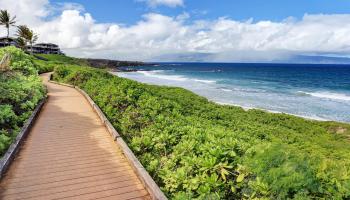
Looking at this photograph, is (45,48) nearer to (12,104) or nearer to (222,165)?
(12,104)

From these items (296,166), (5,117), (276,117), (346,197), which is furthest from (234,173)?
(276,117)

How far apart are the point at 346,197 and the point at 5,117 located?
947cm

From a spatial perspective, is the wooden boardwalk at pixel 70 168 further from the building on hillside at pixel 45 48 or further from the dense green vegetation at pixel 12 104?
the building on hillside at pixel 45 48

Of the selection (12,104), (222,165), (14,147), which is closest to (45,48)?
(12,104)

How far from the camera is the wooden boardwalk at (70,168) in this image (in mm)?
5305

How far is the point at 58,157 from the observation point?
696 centimetres

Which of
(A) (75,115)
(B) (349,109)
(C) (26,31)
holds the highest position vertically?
(C) (26,31)

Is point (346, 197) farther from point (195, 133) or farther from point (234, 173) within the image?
point (195, 133)

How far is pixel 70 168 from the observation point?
20.7ft

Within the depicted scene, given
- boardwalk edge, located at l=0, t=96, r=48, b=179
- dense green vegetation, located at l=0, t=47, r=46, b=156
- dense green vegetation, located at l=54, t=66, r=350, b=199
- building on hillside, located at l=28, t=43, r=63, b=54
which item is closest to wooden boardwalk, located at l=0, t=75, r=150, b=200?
boardwalk edge, located at l=0, t=96, r=48, b=179

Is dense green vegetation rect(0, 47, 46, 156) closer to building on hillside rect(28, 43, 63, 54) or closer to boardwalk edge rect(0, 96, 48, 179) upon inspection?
boardwalk edge rect(0, 96, 48, 179)

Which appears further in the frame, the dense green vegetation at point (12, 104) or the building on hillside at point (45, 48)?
the building on hillside at point (45, 48)

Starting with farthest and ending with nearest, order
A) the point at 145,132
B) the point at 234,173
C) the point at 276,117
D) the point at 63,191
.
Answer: the point at 276,117
the point at 145,132
the point at 234,173
the point at 63,191

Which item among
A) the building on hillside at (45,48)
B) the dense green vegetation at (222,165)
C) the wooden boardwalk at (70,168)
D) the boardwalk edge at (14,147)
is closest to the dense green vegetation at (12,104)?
the boardwalk edge at (14,147)
